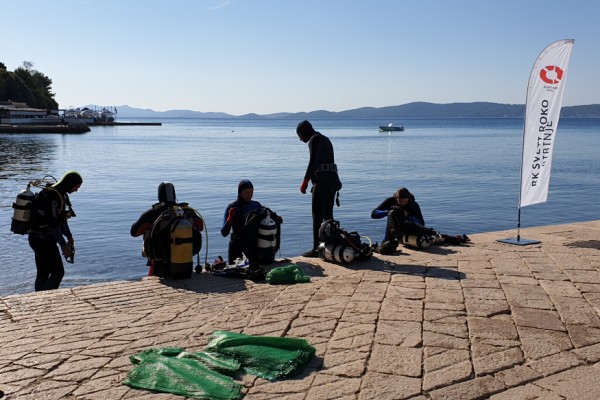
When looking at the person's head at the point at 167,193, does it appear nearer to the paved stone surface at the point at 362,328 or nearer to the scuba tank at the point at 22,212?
the paved stone surface at the point at 362,328

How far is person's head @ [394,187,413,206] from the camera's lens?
829cm

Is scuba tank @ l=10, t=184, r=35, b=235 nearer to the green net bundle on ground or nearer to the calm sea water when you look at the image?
the green net bundle on ground

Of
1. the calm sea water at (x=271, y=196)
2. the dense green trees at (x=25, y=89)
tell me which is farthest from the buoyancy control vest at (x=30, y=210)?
the dense green trees at (x=25, y=89)

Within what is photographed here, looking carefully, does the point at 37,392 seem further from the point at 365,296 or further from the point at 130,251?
the point at 130,251

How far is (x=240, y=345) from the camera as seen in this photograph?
4254mm

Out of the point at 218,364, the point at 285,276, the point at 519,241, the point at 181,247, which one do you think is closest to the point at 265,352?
the point at 218,364

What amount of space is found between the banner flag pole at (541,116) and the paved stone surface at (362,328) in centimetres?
158

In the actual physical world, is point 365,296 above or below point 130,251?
above

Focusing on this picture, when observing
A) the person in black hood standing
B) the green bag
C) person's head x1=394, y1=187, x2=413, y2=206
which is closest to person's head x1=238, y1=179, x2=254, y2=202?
the person in black hood standing

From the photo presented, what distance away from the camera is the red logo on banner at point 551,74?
318 inches

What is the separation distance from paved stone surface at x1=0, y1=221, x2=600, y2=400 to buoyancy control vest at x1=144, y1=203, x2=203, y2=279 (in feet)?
0.61

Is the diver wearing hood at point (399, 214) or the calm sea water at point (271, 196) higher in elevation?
the diver wearing hood at point (399, 214)

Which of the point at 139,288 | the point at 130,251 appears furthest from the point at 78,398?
the point at 130,251

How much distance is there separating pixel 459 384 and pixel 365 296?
195cm
